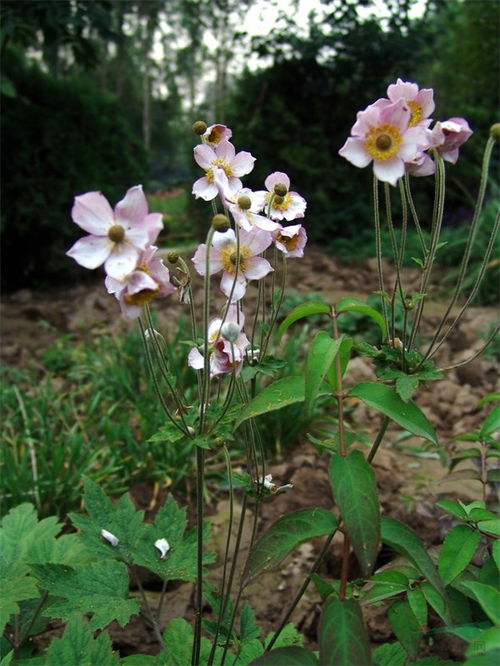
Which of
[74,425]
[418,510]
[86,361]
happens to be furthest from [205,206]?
[418,510]

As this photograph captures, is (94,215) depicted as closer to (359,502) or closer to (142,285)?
(142,285)

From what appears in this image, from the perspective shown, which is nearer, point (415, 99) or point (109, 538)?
point (415, 99)

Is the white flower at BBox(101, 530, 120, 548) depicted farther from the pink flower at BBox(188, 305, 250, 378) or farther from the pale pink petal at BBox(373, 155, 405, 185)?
the pale pink petal at BBox(373, 155, 405, 185)

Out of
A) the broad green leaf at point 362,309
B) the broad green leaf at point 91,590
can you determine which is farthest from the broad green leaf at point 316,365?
the broad green leaf at point 91,590

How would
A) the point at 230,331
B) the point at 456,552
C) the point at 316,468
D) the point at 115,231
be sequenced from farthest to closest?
1. the point at 316,468
2. the point at 456,552
3. the point at 230,331
4. the point at 115,231

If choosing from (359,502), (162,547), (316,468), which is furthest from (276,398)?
(316,468)

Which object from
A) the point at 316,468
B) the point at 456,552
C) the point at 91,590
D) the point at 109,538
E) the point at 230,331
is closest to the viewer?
the point at 230,331
